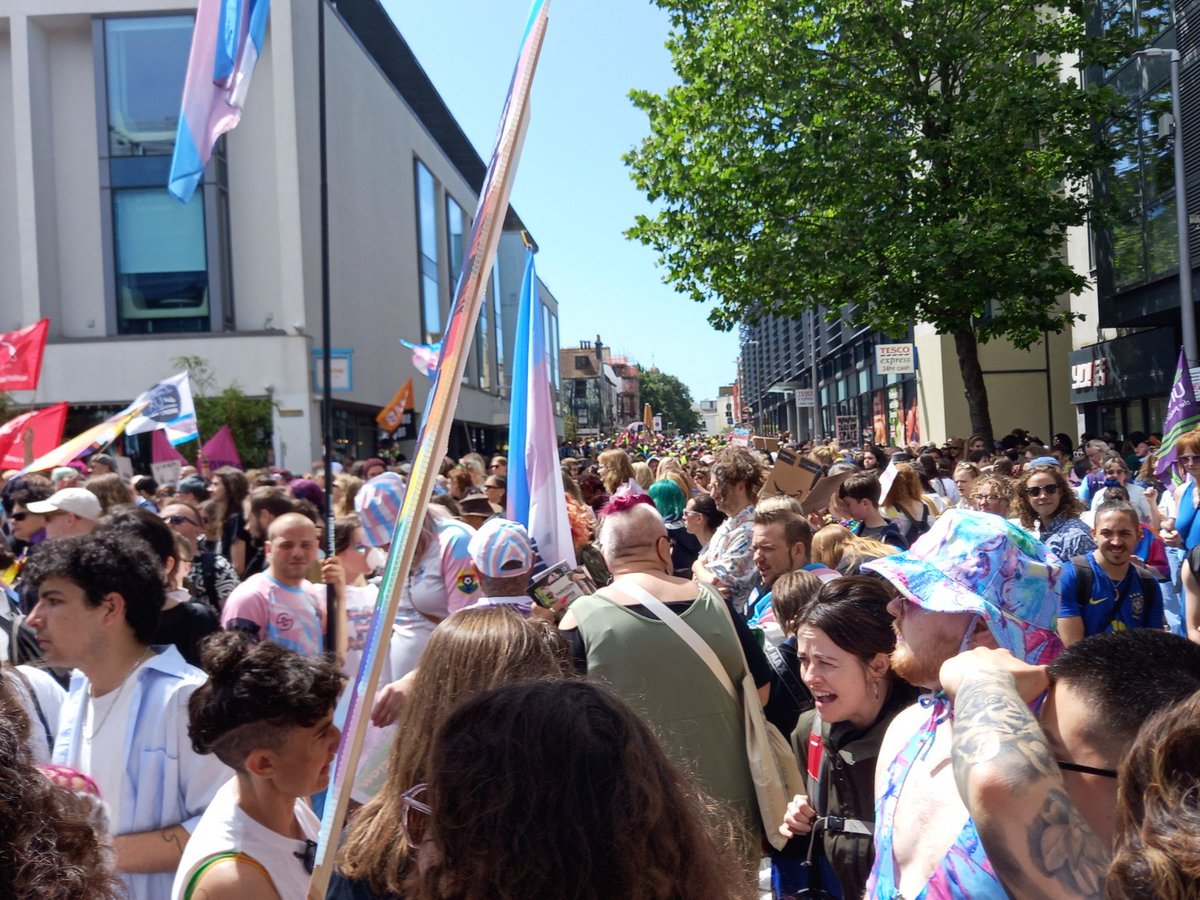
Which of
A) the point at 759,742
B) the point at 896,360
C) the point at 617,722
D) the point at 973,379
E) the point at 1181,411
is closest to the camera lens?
the point at 617,722

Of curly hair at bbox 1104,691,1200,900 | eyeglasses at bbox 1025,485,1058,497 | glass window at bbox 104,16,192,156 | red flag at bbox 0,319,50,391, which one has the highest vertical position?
glass window at bbox 104,16,192,156

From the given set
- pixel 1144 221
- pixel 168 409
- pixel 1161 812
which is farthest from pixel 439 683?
pixel 1144 221

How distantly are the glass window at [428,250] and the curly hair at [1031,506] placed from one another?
38259mm

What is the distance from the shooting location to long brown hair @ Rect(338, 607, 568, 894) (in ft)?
7.22

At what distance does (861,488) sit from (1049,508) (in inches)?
50.0

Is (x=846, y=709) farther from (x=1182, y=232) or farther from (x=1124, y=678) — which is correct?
(x=1182, y=232)

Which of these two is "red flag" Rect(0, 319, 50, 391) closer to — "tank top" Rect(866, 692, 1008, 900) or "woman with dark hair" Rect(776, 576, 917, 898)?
"woman with dark hair" Rect(776, 576, 917, 898)

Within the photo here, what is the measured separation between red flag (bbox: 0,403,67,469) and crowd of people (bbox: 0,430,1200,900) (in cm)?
644

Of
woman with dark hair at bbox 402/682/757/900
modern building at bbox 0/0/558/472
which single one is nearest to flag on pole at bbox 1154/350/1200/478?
woman with dark hair at bbox 402/682/757/900

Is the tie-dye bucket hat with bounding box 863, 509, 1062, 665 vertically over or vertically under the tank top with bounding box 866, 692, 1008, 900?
over

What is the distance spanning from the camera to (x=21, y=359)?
13641mm

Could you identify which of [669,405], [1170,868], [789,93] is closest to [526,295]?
[1170,868]

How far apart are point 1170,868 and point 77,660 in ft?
9.69

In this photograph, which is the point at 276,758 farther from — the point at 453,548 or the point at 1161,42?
the point at 1161,42
